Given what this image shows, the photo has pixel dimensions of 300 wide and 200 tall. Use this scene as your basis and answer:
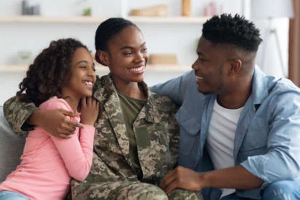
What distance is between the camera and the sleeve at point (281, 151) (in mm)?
2029

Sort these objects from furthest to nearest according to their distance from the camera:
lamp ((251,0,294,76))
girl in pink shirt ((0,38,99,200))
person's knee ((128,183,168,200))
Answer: lamp ((251,0,294,76)), girl in pink shirt ((0,38,99,200)), person's knee ((128,183,168,200))

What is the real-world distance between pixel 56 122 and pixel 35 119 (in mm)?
119

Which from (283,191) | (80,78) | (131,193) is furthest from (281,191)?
(80,78)

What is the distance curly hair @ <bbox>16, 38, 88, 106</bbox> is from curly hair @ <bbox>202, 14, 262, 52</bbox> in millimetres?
580

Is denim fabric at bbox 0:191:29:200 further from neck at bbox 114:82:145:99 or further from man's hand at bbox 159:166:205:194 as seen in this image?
neck at bbox 114:82:145:99

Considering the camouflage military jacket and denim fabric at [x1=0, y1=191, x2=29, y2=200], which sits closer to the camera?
denim fabric at [x1=0, y1=191, x2=29, y2=200]

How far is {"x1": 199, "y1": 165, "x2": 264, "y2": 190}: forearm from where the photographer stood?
2047 mm

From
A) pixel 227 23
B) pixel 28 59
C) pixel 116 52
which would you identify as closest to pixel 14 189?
pixel 116 52

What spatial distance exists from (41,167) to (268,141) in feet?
2.92

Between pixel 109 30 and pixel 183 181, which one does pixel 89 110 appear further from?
pixel 183 181

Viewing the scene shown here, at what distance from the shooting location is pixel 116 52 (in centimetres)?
236

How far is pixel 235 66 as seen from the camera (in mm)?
2273

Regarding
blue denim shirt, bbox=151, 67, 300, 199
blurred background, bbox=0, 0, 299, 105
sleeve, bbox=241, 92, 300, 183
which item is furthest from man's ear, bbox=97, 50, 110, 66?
blurred background, bbox=0, 0, 299, 105

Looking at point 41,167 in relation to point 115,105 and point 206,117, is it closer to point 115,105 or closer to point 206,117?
point 115,105
